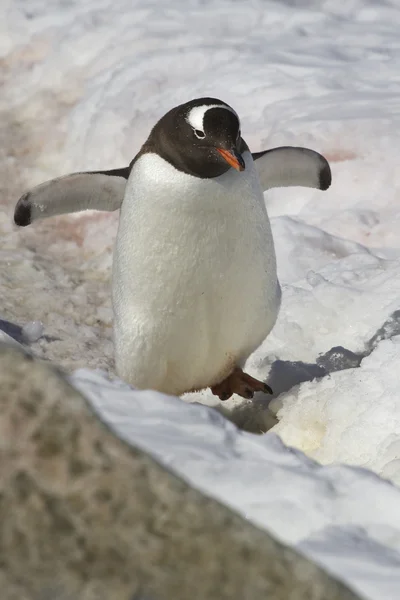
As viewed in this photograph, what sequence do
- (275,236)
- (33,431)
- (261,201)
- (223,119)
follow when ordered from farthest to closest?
(275,236), (261,201), (223,119), (33,431)

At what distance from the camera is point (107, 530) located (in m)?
1.35

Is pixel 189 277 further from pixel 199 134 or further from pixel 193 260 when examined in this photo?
pixel 199 134

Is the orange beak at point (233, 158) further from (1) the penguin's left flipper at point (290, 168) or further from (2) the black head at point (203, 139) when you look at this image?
(1) the penguin's left flipper at point (290, 168)

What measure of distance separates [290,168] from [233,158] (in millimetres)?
1043

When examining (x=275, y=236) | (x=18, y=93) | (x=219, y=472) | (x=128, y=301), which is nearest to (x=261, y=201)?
(x=128, y=301)

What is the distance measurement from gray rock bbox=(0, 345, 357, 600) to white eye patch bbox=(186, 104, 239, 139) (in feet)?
7.11

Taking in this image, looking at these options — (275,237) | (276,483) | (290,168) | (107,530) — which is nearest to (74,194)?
(290,168)

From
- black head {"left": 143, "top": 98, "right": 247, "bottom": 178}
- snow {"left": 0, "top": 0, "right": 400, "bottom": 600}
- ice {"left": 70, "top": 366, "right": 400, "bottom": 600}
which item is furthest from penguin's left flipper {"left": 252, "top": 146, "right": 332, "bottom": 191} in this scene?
ice {"left": 70, "top": 366, "right": 400, "bottom": 600}

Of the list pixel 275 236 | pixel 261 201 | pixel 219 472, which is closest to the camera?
pixel 219 472

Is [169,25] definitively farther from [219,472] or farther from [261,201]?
[219,472]

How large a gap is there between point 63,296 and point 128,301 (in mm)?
1439

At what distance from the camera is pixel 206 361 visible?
153 inches

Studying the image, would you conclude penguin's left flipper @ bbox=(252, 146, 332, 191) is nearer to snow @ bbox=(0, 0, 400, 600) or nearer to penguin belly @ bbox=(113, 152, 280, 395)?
snow @ bbox=(0, 0, 400, 600)

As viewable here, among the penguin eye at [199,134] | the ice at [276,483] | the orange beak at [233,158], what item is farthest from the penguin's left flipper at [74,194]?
the ice at [276,483]
